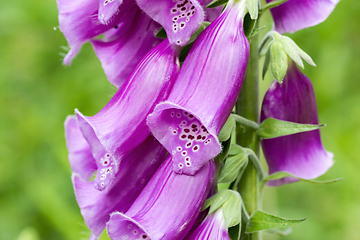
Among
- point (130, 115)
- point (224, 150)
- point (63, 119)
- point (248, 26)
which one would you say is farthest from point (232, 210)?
point (63, 119)

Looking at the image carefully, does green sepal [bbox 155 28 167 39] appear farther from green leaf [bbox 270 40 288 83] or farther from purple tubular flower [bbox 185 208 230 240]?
purple tubular flower [bbox 185 208 230 240]

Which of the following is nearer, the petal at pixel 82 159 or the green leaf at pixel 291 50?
the green leaf at pixel 291 50

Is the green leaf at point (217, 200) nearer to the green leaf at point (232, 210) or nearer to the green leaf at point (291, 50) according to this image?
the green leaf at point (232, 210)

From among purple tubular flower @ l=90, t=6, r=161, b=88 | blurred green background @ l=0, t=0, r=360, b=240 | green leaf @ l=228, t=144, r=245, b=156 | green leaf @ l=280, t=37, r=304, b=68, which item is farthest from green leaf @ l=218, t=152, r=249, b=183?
blurred green background @ l=0, t=0, r=360, b=240

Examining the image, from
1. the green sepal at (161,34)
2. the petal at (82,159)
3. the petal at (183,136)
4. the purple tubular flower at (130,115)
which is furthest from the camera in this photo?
the petal at (82,159)

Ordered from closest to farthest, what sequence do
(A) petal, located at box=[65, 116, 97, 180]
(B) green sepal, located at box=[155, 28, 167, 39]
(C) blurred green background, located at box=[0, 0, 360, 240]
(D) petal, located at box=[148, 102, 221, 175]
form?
1. (D) petal, located at box=[148, 102, 221, 175]
2. (B) green sepal, located at box=[155, 28, 167, 39]
3. (A) petal, located at box=[65, 116, 97, 180]
4. (C) blurred green background, located at box=[0, 0, 360, 240]

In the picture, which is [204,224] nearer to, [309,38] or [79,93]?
[79,93]

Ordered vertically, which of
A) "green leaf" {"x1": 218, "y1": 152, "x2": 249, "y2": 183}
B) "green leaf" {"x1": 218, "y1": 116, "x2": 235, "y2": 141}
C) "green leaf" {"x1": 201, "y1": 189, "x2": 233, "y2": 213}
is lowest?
"green leaf" {"x1": 201, "y1": 189, "x2": 233, "y2": 213}

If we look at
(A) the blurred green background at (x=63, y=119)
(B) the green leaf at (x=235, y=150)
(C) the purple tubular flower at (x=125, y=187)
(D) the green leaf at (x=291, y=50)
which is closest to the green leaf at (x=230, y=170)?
(B) the green leaf at (x=235, y=150)
